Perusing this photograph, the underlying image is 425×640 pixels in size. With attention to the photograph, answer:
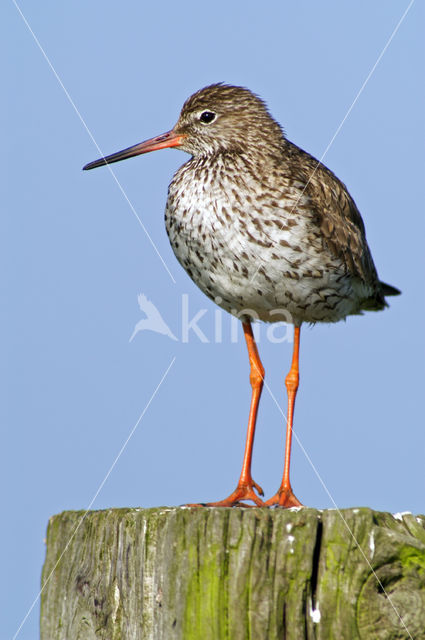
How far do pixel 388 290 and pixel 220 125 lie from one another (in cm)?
305

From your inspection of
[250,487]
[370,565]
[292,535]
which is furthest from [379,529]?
[250,487]

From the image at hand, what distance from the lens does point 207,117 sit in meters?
8.83

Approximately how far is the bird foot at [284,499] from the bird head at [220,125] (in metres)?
3.44

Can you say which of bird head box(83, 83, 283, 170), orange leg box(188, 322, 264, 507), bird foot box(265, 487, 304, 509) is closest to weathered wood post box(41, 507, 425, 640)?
orange leg box(188, 322, 264, 507)

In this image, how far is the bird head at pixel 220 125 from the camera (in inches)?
341

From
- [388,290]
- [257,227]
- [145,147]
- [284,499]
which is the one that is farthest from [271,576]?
[388,290]

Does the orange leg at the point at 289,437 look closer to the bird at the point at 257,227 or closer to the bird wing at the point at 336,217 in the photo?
the bird at the point at 257,227

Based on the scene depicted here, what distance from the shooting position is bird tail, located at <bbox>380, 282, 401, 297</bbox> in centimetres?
1016

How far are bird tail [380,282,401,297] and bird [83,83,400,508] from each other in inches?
39.3

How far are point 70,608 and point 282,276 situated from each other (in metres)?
3.80

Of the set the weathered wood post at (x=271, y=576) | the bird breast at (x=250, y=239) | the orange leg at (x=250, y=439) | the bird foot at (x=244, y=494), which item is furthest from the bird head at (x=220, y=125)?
the weathered wood post at (x=271, y=576)

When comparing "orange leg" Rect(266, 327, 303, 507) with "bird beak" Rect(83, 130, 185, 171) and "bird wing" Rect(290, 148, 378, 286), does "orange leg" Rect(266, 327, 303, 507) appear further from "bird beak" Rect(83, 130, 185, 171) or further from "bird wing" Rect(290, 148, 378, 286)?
"bird beak" Rect(83, 130, 185, 171)

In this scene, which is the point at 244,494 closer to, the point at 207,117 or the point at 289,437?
the point at 289,437

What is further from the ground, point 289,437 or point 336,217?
point 336,217
